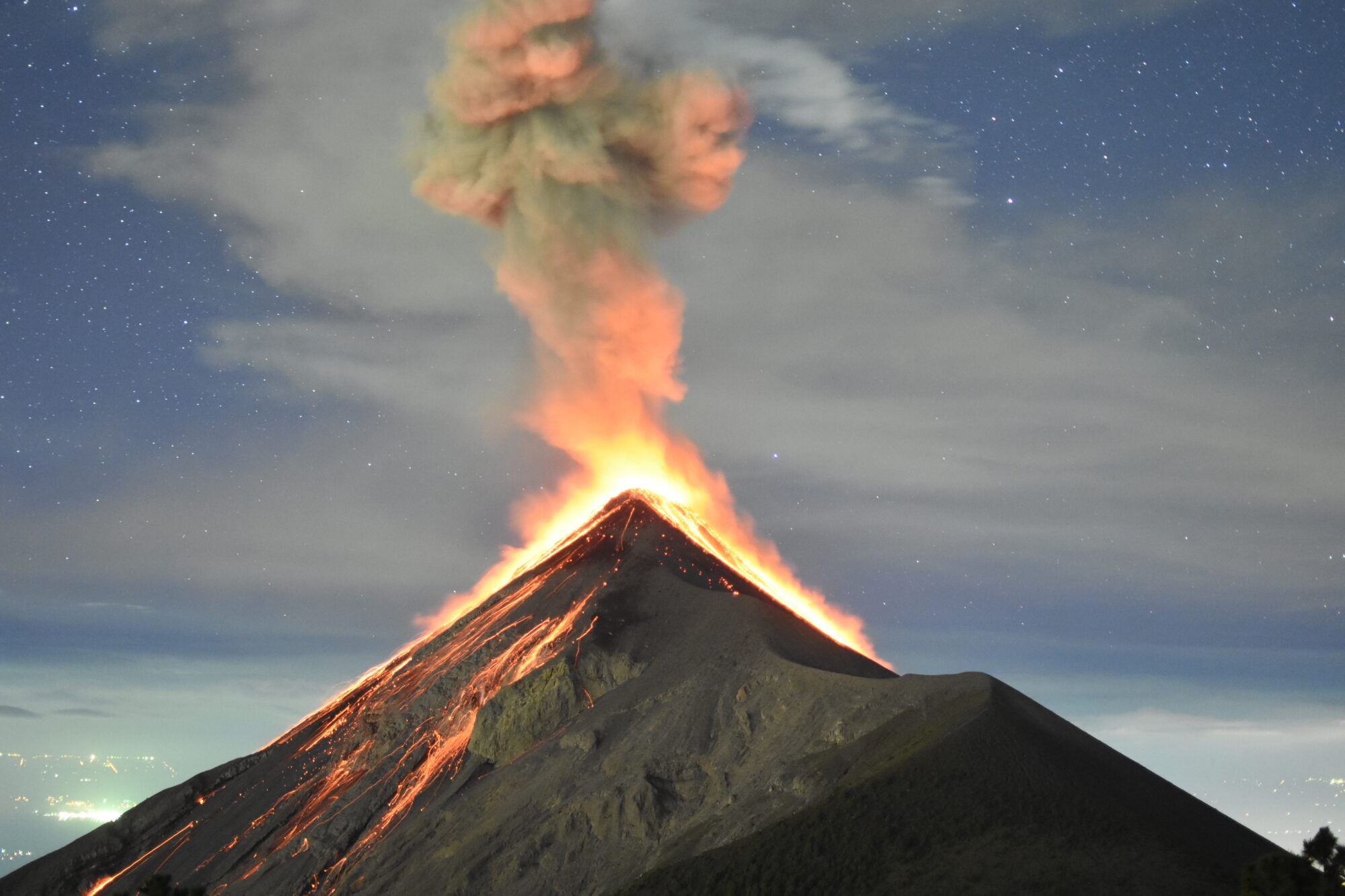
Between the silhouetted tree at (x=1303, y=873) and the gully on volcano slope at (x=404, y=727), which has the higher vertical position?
the gully on volcano slope at (x=404, y=727)

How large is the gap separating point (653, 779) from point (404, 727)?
32.7 meters

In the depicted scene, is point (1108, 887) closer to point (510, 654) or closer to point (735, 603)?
point (735, 603)

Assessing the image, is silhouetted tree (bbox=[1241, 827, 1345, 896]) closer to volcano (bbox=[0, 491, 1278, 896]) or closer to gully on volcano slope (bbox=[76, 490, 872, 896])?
volcano (bbox=[0, 491, 1278, 896])

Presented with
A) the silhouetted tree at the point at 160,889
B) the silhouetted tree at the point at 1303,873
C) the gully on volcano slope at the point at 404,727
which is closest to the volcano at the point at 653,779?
the gully on volcano slope at the point at 404,727

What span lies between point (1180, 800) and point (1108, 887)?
690 inches

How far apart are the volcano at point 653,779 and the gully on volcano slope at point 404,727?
296mm

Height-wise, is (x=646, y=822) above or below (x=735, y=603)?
below

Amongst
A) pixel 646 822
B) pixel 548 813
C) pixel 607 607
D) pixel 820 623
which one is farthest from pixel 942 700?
pixel 820 623

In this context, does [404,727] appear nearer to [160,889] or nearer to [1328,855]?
[160,889]

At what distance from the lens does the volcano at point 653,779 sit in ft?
198

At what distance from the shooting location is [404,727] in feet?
347

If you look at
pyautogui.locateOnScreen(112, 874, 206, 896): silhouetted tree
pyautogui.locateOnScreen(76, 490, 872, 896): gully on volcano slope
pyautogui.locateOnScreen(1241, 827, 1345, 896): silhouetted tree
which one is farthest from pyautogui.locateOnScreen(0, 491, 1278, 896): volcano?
pyautogui.locateOnScreen(112, 874, 206, 896): silhouetted tree

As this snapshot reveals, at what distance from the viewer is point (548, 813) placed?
83625 mm

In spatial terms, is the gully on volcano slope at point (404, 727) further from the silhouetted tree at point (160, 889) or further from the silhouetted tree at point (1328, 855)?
the silhouetted tree at point (1328, 855)
